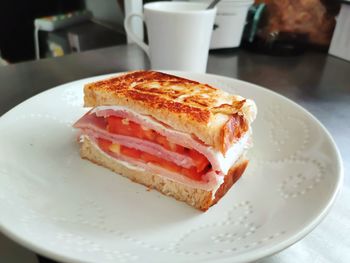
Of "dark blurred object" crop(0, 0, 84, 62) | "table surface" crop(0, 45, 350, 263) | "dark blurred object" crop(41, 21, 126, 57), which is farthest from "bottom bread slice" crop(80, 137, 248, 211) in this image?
"dark blurred object" crop(0, 0, 84, 62)

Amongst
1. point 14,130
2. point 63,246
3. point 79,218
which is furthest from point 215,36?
point 63,246

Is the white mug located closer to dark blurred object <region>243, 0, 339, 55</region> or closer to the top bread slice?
the top bread slice

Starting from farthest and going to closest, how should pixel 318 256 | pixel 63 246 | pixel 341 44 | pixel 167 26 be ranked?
1. pixel 341 44
2. pixel 167 26
3. pixel 318 256
4. pixel 63 246

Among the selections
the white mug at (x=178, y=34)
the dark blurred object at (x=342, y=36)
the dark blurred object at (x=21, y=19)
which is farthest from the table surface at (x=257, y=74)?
the dark blurred object at (x=21, y=19)

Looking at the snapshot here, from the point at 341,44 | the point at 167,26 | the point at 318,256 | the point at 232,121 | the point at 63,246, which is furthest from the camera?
the point at 341,44

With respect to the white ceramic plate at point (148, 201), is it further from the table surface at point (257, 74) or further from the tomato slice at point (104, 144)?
the table surface at point (257, 74)

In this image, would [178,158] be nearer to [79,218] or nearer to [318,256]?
[79,218]
